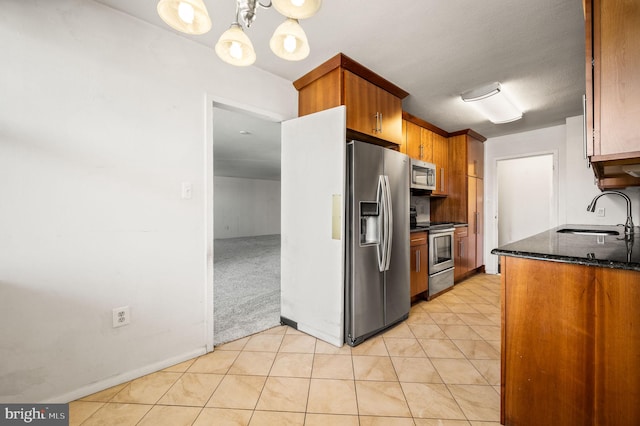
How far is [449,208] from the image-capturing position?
427 centimetres

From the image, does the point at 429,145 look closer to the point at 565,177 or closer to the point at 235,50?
the point at 565,177

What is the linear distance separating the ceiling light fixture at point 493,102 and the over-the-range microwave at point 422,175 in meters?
0.84

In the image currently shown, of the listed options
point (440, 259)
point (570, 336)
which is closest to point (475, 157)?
point (440, 259)

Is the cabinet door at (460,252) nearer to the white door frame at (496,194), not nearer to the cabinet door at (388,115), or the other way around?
A: the white door frame at (496,194)

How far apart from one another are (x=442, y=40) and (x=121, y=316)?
2.98m

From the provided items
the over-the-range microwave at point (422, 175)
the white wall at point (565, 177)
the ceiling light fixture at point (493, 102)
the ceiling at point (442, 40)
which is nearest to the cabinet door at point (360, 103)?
the ceiling at point (442, 40)

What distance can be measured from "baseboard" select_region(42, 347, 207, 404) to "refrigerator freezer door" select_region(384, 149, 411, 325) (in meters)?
1.65

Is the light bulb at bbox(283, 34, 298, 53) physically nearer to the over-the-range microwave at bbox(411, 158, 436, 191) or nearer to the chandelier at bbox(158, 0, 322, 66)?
the chandelier at bbox(158, 0, 322, 66)

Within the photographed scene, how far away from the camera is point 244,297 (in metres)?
3.32

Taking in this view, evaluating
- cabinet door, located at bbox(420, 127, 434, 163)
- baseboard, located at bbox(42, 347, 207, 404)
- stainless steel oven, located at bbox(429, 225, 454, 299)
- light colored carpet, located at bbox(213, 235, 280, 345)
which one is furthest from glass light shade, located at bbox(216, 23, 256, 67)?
cabinet door, located at bbox(420, 127, 434, 163)

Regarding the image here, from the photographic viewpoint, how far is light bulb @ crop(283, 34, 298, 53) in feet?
3.76

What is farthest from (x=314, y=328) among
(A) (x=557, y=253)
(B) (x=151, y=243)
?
(A) (x=557, y=253)

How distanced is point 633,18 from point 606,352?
140 centimetres

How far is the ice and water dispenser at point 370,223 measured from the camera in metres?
2.25
